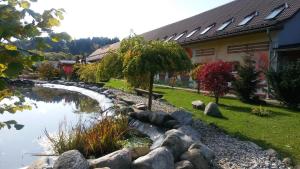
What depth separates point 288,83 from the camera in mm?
13500

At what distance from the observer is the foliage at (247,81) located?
50.9ft

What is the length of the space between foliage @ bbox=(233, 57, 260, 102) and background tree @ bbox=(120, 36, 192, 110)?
5.53 meters

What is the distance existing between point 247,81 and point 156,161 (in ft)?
36.1

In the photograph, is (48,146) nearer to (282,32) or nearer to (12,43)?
(12,43)

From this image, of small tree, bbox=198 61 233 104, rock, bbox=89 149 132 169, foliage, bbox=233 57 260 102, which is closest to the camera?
rock, bbox=89 149 132 169

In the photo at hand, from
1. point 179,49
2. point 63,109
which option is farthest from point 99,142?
point 63,109

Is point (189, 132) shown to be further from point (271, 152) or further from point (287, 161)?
point (287, 161)

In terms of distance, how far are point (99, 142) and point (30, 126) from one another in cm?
484

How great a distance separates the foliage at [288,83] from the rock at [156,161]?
30.4 ft

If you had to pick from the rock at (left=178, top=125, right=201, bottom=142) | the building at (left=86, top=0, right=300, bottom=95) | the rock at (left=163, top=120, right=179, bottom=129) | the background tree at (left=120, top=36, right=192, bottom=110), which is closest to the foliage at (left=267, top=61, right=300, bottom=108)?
the building at (left=86, top=0, right=300, bottom=95)

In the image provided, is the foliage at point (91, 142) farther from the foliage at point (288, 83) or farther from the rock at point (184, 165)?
the foliage at point (288, 83)

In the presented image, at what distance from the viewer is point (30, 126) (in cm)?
1072

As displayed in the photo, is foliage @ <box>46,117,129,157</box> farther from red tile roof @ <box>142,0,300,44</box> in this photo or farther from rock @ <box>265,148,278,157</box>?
red tile roof @ <box>142,0,300,44</box>

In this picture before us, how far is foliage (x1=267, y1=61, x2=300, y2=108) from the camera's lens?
13.4 m
